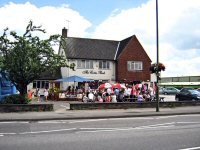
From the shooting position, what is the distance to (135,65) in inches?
2157

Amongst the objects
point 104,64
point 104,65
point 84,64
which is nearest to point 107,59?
point 104,64

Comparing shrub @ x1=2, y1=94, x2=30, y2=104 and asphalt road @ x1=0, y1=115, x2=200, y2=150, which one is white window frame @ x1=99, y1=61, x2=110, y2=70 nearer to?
shrub @ x1=2, y1=94, x2=30, y2=104

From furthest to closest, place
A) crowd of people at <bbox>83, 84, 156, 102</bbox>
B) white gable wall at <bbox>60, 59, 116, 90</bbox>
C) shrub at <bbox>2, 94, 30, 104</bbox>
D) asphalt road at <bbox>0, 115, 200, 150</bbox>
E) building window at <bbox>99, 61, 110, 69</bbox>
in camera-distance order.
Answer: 1. building window at <bbox>99, 61, 110, 69</bbox>
2. white gable wall at <bbox>60, 59, 116, 90</bbox>
3. crowd of people at <bbox>83, 84, 156, 102</bbox>
4. shrub at <bbox>2, 94, 30, 104</bbox>
5. asphalt road at <bbox>0, 115, 200, 150</bbox>

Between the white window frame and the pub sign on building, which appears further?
the white window frame

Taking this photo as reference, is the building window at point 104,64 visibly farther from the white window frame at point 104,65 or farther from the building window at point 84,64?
the building window at point 84,64

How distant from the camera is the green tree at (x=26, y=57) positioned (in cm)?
2411

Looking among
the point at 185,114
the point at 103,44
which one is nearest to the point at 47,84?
the point at 103,44

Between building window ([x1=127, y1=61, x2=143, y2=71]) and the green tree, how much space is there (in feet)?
97.3

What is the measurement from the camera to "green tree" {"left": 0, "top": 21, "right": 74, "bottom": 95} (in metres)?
24.1

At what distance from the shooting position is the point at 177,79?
12719cm

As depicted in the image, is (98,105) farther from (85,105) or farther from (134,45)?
(134,45)

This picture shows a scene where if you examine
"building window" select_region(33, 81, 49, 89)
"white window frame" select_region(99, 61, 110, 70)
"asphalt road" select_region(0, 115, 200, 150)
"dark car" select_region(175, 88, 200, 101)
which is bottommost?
"asphalt road" select_region(0, 115, 200, 150)

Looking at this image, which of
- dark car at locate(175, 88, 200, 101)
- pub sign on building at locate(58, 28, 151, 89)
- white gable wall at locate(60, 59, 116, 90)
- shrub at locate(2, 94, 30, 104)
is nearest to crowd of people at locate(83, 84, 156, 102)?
dark car at locate(175, 88, 200, 101)

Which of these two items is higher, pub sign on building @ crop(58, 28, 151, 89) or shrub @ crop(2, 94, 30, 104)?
pub sign on building @ crop(58, 28, 151, 89)
